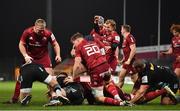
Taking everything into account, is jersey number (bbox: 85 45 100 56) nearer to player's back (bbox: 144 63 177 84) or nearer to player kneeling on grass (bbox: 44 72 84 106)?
player kneeling on grass (bbox: 44 72 84 106)

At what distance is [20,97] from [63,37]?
65.9 feet

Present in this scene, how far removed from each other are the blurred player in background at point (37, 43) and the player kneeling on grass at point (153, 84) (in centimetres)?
200

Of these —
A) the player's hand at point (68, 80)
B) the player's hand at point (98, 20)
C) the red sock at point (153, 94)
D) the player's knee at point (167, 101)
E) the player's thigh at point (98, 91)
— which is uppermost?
the player's hand at point (98, 20)

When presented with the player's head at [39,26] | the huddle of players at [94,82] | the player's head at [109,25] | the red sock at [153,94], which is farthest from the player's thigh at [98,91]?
the player's head at [109,25]

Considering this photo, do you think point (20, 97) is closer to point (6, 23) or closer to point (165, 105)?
point (165, 105)

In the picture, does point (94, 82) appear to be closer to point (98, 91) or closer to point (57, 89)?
point (98, 91)

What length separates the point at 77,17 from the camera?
32562mm

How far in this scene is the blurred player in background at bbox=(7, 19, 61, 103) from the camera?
13.3 metres

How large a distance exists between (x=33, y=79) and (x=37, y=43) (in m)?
1.70

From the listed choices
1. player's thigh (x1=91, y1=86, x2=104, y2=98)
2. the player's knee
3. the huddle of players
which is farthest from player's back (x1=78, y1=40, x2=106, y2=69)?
the player's knee

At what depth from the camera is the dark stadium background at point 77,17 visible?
30.6 meters

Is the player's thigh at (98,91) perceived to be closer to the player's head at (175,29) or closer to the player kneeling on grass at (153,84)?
the player kneeling on grass at (153,84)

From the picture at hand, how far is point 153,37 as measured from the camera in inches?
1207

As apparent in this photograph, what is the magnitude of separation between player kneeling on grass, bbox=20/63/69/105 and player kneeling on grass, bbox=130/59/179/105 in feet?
5.18
